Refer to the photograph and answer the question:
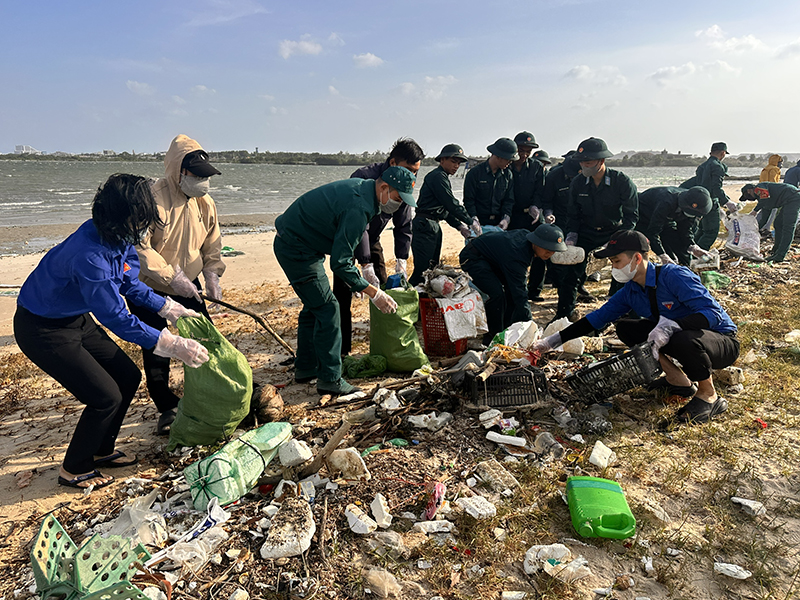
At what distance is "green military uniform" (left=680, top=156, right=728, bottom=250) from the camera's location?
8.35 meters

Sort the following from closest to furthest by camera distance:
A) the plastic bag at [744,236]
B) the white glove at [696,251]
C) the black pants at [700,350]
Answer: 1. the black pants at [700,350]
2. the white glove at [696,251]
3. the plastic bag at [744,236]

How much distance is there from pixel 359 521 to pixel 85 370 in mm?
1729

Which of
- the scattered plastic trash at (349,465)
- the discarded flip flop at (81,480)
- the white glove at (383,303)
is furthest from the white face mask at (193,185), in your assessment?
the scattered plastic trash at (349,465)

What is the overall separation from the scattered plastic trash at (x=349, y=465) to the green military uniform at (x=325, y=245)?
3.55 ft

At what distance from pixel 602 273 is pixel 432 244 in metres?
3.81

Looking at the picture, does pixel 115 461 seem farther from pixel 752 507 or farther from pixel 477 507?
pixel 752 507

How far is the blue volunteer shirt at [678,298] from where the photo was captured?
345 cm

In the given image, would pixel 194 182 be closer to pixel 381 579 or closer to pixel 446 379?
pixel 446 379

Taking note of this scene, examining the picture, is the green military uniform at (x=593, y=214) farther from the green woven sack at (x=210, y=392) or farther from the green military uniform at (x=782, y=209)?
the green military uniform at (x=782, y=209)

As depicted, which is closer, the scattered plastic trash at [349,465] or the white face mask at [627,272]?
the scattered plastic trash at [349,465]

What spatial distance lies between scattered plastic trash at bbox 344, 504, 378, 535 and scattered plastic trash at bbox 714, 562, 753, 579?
1590 mm

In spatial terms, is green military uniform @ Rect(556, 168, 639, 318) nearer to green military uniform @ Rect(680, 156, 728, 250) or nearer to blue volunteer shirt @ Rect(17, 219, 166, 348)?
green military uniform @ Rect(680, 156, 728, 250)

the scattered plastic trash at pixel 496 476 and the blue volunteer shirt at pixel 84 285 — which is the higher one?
the blue volunteer shirt at pixel 84 285

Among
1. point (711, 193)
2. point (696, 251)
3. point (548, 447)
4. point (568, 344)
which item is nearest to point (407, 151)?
point (568, 344)
